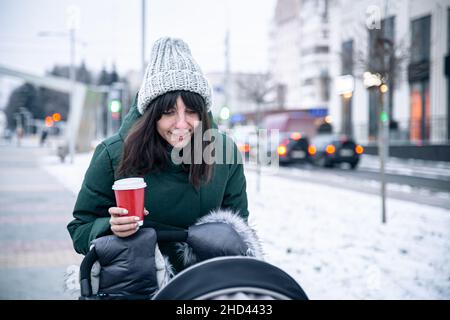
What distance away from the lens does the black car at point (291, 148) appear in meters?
19.8

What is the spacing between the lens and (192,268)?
141 cm

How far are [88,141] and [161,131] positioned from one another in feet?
88.0

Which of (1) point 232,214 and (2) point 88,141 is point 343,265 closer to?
(1) point 232,214

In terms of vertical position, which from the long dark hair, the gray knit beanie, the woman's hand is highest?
the gray knit beanie

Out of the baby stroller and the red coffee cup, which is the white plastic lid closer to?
the red coffee cup

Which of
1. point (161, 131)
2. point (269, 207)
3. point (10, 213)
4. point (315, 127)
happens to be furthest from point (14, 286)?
point (315, 127)

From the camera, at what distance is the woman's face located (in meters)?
1.92

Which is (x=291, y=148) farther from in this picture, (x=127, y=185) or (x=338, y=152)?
(x=127, y=185)

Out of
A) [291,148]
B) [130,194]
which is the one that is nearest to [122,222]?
[130,194]

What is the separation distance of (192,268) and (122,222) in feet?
1.01

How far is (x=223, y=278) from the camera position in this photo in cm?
135

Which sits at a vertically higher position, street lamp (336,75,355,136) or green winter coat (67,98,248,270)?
street lamp (336,75,355,136)

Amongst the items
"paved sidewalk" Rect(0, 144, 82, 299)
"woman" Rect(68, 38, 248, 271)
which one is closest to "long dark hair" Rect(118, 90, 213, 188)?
"woman" Rect(68, 38, 248, 271)

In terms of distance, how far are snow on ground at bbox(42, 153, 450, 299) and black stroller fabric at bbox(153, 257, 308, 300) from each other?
2.63 ft
